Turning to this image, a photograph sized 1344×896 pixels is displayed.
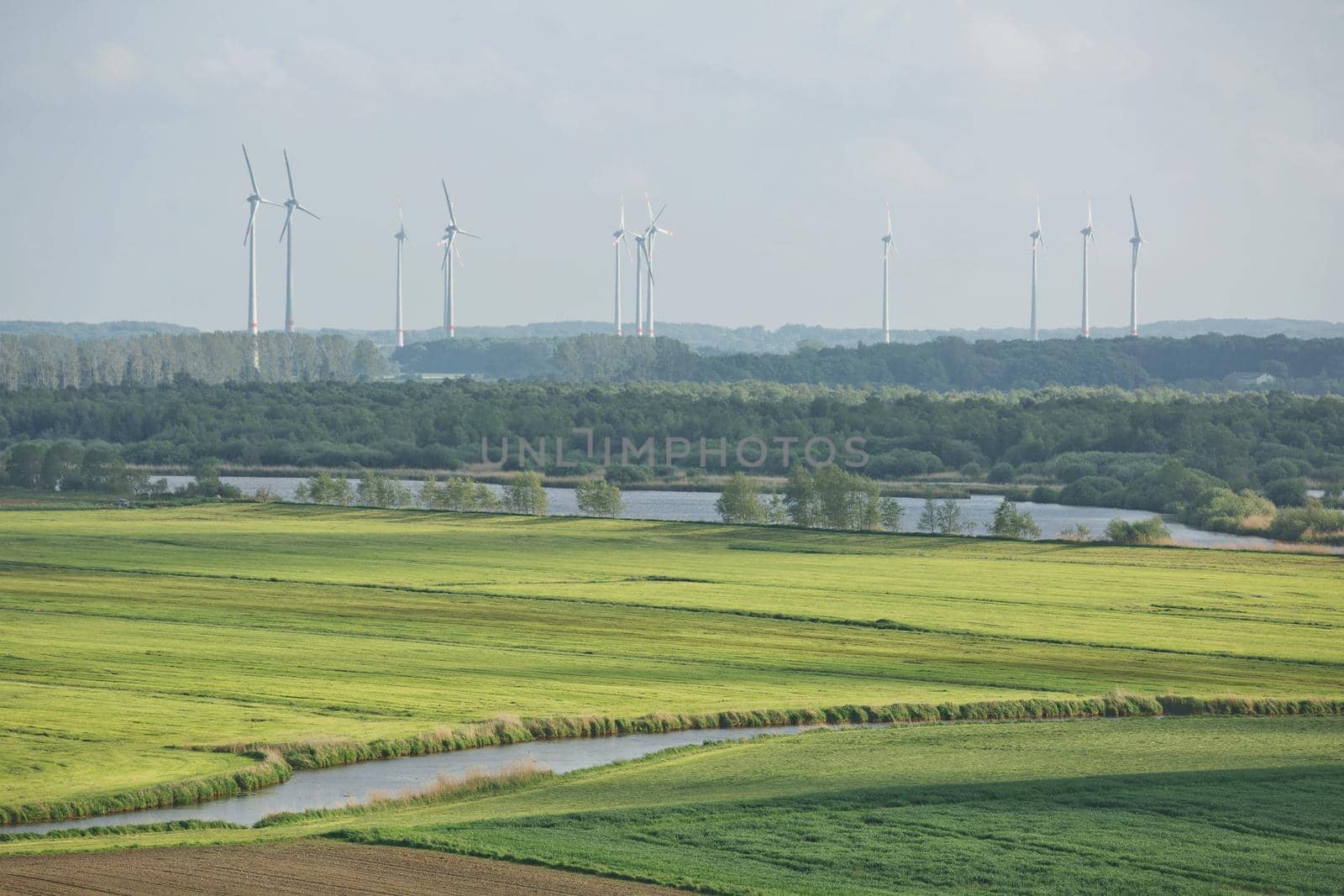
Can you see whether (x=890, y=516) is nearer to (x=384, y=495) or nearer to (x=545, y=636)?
(x=384, y=495)

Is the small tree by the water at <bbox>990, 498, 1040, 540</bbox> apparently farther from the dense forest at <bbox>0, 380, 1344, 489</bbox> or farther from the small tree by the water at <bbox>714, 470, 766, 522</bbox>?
the dense forest at <bbox>0, 380, 1344, 489</bbox>

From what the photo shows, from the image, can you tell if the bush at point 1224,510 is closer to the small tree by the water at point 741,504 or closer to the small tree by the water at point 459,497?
the small tree by the water at point 741,504

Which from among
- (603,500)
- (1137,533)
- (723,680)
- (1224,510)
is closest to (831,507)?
(603,500)

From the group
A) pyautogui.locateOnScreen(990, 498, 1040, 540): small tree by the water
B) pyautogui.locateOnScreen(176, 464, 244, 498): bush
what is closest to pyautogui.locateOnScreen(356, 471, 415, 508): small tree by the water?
pyautogui.locateOnScreen(176, 464, 244, 498): bush

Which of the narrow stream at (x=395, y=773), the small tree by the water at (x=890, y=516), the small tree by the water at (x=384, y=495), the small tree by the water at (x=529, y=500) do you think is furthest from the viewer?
the small tree by the water at (x=384, y=495)

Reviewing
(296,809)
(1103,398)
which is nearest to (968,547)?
(296,809)

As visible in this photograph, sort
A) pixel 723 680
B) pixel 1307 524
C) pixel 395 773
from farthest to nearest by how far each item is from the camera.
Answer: pixel 1307 524, pixel 723 680, pixel 395 773

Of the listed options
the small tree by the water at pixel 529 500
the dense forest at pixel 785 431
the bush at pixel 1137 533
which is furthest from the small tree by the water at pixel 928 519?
the dense forest at pixel 785 431
